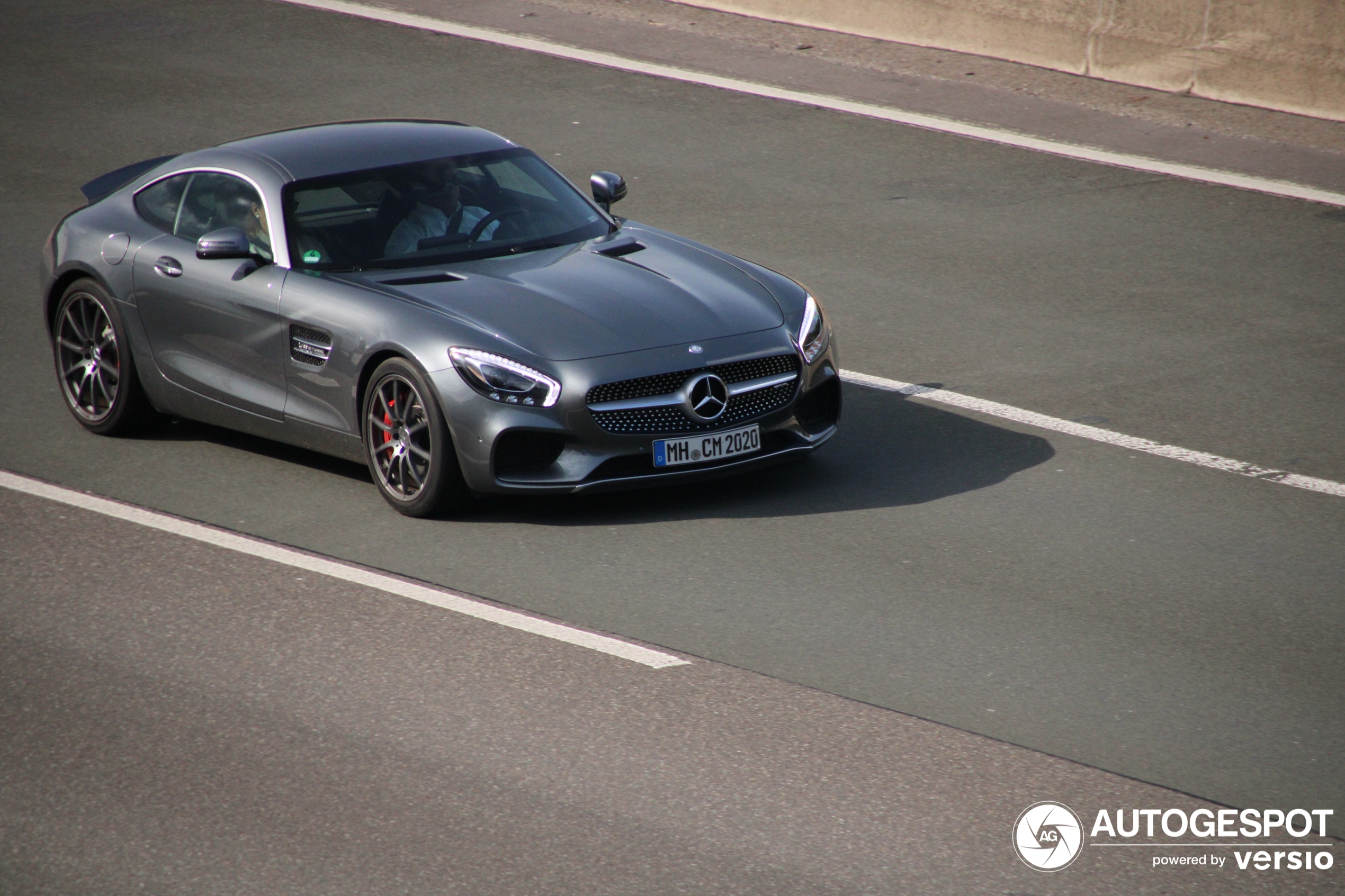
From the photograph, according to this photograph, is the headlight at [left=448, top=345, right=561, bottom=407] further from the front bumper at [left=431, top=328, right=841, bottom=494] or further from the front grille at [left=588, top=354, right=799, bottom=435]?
the front grille at [left=588, top=354, right=799, bottom=435]

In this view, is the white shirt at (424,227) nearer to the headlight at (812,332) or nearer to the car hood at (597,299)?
the car hood at (597,299)

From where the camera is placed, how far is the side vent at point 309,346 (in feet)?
26.6

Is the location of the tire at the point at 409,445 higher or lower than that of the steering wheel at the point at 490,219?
lower

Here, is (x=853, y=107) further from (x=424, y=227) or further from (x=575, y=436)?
(x=575, y=436)

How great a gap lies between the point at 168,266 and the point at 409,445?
6.27 ft

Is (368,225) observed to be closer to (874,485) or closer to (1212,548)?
(874,485)

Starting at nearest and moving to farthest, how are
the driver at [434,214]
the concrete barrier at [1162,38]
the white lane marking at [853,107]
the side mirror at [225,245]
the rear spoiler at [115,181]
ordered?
the side mirror at [225,245]
the driver at [434,214]
the rear spoiler at [115,181]
the white lane marking at [853,107]
the concrete barrier at [1162,38]

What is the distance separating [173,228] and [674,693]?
4399mm

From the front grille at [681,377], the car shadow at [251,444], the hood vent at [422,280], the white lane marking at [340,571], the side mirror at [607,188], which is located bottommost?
the car shadow at [251,444]

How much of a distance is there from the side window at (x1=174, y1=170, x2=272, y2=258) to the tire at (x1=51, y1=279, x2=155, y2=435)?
0.62 m

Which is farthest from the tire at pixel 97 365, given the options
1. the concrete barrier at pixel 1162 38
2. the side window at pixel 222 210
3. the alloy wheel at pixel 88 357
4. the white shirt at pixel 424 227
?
the concrete barrier at pixel 1162 38

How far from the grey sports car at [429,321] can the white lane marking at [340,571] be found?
2.26 feet

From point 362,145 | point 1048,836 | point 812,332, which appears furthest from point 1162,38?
point 1048,836

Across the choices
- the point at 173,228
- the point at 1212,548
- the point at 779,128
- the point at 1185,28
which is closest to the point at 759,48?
the point at 779,128
